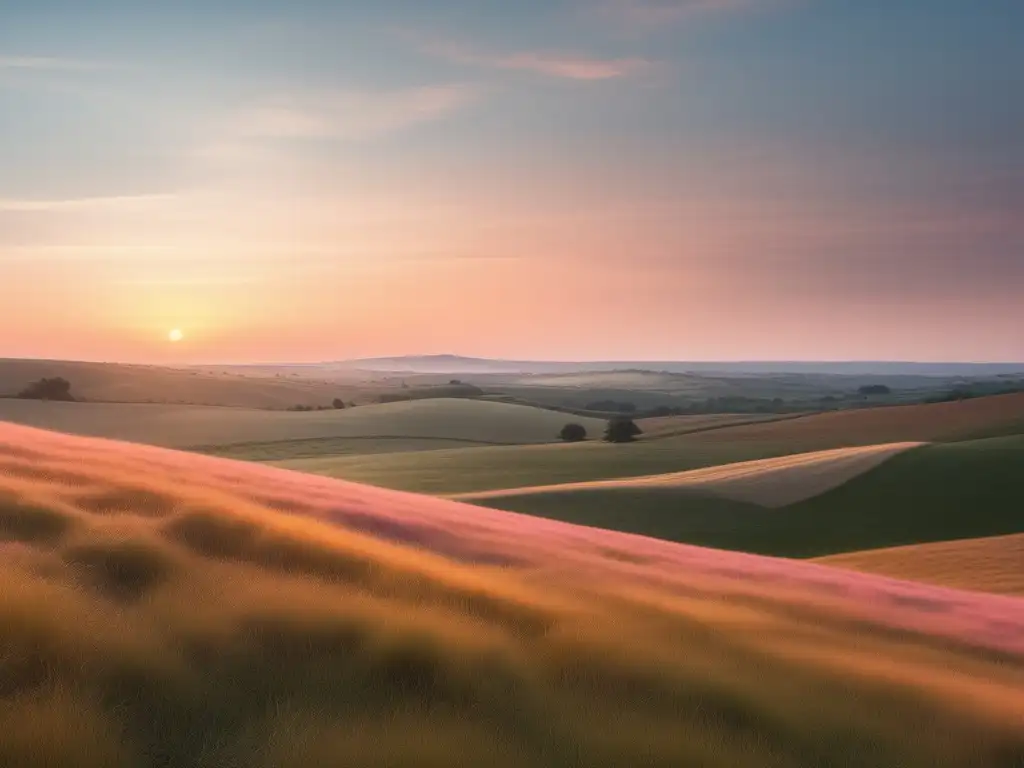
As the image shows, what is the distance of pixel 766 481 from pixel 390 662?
3308 cm

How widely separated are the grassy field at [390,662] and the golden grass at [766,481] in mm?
26624

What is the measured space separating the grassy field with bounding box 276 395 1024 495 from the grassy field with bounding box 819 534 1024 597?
20101mm

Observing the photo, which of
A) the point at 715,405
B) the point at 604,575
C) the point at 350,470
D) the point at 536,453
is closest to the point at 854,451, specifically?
the point at 536,453

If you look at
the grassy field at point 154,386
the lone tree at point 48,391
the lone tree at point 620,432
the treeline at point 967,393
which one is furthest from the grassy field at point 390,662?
the grassy field at point 154,386

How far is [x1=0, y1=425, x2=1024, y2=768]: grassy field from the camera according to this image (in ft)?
11.8

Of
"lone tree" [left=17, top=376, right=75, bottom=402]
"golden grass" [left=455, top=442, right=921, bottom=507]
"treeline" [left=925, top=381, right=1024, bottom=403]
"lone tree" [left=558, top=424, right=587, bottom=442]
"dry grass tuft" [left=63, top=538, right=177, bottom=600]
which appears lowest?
"lone tree" [left=558, top=424, right=587, bottom=442]

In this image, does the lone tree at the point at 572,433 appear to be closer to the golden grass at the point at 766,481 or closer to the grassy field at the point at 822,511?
the golden grass at the point at 766,481

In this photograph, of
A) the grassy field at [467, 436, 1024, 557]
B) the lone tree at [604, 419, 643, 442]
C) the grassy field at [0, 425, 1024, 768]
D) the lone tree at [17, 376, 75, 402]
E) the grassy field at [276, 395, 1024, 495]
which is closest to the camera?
the grassy field at [0, 425, 1024, 768]

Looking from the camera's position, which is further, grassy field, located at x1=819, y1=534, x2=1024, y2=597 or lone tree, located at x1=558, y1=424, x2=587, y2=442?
lone tree, located at x1=558, y1=424, x2=587, y2=442

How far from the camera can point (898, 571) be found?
2167cm

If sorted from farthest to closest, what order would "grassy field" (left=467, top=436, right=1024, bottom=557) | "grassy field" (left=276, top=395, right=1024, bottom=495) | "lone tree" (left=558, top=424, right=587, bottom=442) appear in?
"lone tree" (left=558, top=424, right=587, bottom=442) → "grassy field" (left=276, top=395, right=1024, bottom=495) → "grassy field" (left=467, top=436, right=1024, bottom=557)

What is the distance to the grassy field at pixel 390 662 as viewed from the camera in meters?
Result: 3.61

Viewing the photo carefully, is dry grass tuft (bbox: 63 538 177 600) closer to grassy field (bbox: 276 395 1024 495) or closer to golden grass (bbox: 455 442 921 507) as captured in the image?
golden grass (bbox: 455 442 921 507)

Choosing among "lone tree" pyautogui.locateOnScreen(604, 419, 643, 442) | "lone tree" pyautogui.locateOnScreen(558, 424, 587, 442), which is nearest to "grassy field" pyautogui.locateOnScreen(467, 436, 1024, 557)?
"lone tree" pyautogui.locateOnScreen(604, 419, 643, 442)
